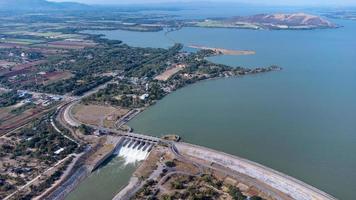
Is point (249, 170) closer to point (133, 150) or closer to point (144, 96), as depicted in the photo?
point (133, 150)

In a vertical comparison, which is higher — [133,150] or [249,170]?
[249,170]

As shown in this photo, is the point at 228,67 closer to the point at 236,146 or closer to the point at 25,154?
the point at 236,146

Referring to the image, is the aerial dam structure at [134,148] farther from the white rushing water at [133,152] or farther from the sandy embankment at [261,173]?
the sandy embankment at [261,173]

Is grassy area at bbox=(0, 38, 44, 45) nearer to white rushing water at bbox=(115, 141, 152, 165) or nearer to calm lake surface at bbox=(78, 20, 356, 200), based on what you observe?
calm lake surface at bbox=(78, 20, 356, 200)

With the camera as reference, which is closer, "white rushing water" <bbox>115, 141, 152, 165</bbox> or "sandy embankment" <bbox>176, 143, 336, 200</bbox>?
"sandy embankment" <bbox>176, 143, 336, 200</bbox>

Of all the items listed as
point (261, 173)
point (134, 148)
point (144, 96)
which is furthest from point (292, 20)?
point (261, 173)

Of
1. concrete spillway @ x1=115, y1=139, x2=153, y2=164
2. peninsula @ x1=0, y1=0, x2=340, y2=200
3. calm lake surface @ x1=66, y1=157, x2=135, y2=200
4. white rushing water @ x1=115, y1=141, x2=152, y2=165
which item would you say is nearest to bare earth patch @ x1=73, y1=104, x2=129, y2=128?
peninsula @ x1=0, y1=0, x2=340, y2=200

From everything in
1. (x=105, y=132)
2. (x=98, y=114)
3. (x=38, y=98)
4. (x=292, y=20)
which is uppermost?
(x=292, y=20)
